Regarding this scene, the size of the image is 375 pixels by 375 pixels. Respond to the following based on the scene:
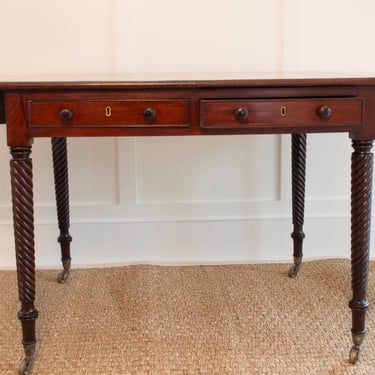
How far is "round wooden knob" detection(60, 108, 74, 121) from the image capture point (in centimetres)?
111

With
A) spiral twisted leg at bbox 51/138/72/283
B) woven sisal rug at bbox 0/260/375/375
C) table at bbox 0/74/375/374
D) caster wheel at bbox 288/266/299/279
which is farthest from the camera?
caster wheel at bbox 288/266/299/279

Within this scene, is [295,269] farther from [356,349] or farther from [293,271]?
[356,349]

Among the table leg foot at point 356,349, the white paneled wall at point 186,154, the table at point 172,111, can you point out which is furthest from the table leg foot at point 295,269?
the table at point 172,111

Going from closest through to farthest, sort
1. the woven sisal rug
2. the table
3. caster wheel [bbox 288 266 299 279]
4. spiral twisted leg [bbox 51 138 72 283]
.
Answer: the table, the woven sisal rug, spiral twisted leg [bbox 51 138 72 283], caster wheel [bbox 288 266 299 279]

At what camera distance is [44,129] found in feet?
3.68

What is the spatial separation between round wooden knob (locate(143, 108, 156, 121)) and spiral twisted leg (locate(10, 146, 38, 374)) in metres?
0.28

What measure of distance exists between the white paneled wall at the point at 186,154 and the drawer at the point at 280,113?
73cm

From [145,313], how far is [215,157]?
2.31 ft

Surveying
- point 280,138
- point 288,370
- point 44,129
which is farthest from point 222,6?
point 288,370

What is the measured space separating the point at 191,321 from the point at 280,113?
67cm

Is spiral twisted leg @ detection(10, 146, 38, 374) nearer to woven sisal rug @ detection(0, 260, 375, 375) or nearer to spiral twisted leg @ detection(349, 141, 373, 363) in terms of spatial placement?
woven sisal rug @ detection(0, 260, 375, 375)

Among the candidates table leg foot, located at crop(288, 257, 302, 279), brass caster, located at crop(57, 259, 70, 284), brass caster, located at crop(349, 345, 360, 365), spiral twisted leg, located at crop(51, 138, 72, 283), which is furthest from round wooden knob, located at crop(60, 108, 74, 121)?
table leg foot, located at crop(288, 257, 302, 279)

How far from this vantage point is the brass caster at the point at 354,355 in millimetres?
1205

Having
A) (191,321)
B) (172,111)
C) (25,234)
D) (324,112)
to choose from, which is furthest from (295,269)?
(25,234)
